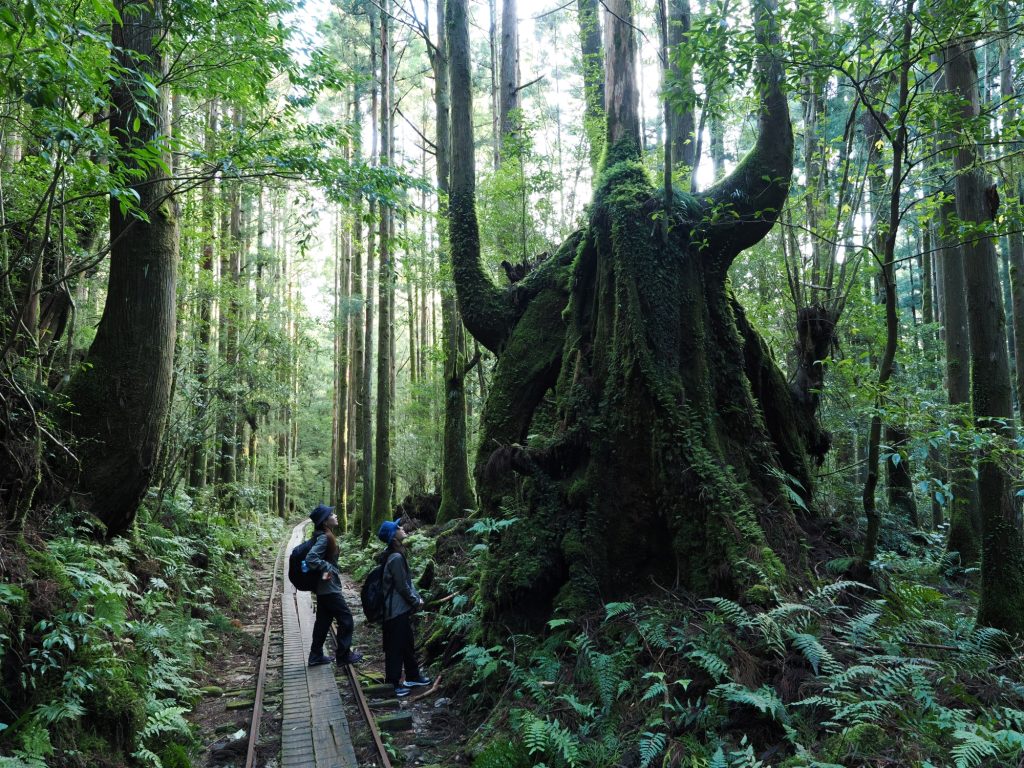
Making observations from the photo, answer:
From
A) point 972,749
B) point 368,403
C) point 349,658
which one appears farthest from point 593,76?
point 972,749

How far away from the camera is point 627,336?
7277 millimetres

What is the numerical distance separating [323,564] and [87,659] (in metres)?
2.86

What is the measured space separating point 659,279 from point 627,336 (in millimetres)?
835

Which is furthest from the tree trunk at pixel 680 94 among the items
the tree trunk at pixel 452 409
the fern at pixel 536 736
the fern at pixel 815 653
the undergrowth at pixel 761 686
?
the fern at pixel 536 736

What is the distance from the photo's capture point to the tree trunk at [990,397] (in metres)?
5.20

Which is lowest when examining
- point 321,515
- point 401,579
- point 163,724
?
point 163,724

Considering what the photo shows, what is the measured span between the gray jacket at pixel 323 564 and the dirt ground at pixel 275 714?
1.02 metres

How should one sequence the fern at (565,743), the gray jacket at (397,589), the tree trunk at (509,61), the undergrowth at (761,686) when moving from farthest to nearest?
the tree trunk at (509,61) < the gray jacket at (397,589) < the fern at (565,743) < the undergrowth at (761,686)

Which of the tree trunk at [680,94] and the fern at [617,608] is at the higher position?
the tree trunk at [680,94]

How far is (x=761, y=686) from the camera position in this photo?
4641 mm

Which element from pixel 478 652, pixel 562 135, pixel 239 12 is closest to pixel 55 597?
pixel 478 652

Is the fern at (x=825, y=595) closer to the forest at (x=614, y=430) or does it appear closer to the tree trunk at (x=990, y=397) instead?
the forest at (x=614, y=430)

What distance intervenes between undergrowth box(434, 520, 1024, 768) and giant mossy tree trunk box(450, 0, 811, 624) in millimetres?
536

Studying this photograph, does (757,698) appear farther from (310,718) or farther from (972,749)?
(310,718)
